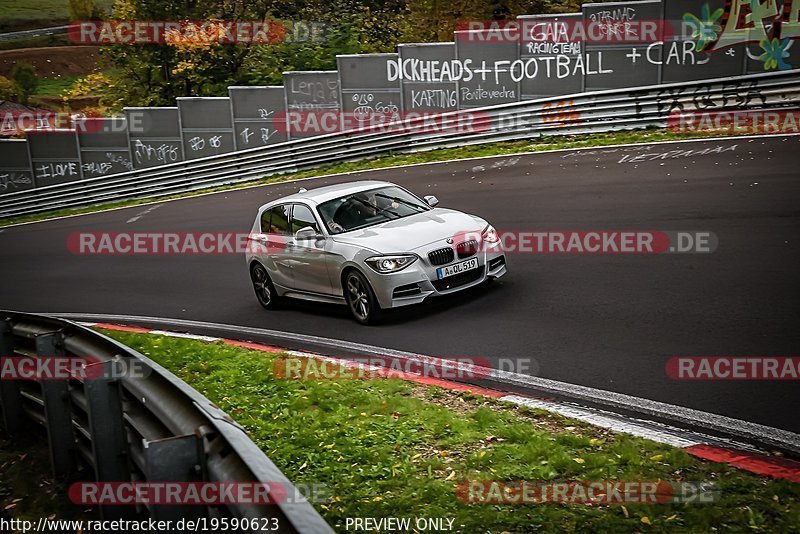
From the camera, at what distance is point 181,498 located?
4.07 meters

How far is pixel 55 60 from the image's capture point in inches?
2689

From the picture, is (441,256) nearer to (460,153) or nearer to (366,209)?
(366,209)

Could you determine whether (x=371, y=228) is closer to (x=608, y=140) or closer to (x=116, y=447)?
(x=116, y=447)

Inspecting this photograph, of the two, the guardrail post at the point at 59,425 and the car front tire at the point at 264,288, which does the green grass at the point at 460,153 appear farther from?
the guardrail post at the point at 59,425

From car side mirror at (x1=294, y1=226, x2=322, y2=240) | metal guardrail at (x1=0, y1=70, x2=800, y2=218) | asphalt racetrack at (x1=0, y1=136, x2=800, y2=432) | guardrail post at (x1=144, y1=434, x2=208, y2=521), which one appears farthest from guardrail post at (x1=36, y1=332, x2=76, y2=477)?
metal guardrail at (x1=0, y1=70, x2=800, y2=218)

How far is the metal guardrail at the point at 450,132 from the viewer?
19.9 meters

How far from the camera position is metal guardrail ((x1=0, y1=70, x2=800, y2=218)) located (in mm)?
19922

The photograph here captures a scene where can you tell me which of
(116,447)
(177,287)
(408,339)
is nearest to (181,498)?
(116,447)

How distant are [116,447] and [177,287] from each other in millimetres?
9827

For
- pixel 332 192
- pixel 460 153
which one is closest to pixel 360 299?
pixel 332 192

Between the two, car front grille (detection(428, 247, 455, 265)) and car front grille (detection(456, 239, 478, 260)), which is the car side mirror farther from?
car front grille (detection(456, 239, 478, 260))

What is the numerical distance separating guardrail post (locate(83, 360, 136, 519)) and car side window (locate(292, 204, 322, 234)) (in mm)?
6158

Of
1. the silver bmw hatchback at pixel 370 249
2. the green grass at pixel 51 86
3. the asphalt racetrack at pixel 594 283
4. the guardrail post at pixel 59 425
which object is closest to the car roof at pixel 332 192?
the silver bmw hatchback at pixel 370 249

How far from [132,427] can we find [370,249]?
213 inches
